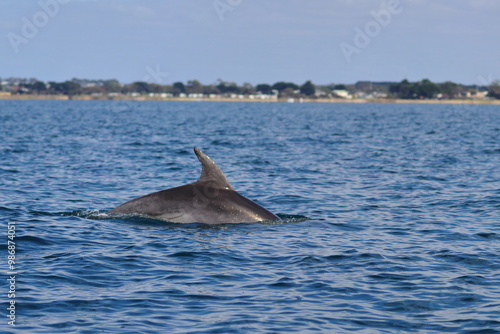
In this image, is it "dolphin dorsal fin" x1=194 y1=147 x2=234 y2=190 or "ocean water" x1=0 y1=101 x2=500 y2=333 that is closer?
"ocean water" x1=0 y1=101 x2=500 y2=333

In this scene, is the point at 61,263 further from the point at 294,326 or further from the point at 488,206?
the point at 488,206

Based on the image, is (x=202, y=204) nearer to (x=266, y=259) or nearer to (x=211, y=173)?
(x=211, y=173)

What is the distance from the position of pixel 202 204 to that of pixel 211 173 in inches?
30.2

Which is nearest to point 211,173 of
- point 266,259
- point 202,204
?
point 202,204

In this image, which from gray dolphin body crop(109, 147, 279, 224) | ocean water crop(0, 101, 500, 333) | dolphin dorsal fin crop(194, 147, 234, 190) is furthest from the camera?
gray dolphin body crop(109, 147, 279, 224)

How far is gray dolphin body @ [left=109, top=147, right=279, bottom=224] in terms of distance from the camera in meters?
17.1

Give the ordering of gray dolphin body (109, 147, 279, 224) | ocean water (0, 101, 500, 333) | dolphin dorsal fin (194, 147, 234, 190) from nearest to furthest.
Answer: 1. ocean water (0, 101, 500, 333)
2. dolphin dorsal fin (194, 147, 234, 190)
3. gray dolphin body (109, 147, 279, 224)

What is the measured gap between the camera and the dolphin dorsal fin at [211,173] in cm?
1675

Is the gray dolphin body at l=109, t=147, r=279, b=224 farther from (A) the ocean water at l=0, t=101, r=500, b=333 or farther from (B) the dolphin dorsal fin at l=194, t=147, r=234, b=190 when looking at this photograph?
(A) the ocean water at l=0, t=101, r=500, b=333

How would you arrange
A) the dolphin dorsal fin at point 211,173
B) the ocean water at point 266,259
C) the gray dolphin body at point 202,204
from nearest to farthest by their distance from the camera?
1. the ocean water at point 266,259
2. the dolphin dorsal fin at point 211,173
3. the gray dolphin body at point 202,204

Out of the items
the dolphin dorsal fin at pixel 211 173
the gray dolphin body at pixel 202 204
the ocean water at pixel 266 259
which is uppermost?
the dolphin dorsal fin at pixel 211 173

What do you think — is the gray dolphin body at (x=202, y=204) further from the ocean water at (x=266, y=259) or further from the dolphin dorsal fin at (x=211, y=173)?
the ocean water at (x=266, y=259)

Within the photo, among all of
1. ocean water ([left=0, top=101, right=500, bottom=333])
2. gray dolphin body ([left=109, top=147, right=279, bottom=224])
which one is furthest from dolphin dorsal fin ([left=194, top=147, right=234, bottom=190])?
ocean water ([left=0, top=101, right=500, bottom=333])

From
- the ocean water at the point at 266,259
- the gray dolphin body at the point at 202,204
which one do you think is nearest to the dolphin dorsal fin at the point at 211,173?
the gray dolphin body at the point at 202,204
